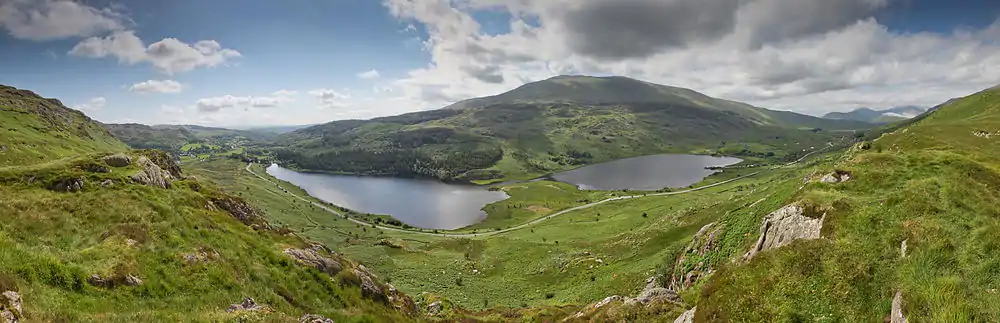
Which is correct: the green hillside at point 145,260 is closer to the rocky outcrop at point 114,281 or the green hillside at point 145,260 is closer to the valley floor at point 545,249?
the rocky outcrop at point 114,281

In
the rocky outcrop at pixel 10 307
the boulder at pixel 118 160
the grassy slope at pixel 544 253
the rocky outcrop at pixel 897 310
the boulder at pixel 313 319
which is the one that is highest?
the boulder at pixel 118 160

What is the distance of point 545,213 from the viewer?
154500mm

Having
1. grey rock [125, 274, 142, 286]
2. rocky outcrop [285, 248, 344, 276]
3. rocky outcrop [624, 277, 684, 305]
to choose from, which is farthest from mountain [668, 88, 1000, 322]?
rocky outcrop [285, 248, 344, 276]

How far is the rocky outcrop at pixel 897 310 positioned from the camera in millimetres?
14438

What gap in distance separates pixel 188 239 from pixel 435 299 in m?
30.7

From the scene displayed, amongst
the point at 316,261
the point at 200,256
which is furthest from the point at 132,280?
the point at 316,261

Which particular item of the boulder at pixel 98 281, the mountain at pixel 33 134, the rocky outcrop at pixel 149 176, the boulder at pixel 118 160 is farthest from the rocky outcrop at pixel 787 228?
the mountain at pixel 33 134

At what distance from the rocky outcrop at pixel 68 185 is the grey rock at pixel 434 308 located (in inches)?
1317

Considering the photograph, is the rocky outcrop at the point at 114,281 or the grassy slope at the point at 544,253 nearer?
the rocky outcrop at the point at 114,281

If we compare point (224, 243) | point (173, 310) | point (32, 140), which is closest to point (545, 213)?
point (224, 243)

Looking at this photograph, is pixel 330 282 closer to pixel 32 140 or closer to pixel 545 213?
pixel 545 213

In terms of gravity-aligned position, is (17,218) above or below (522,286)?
above

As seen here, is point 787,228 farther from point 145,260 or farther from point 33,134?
point 33,134

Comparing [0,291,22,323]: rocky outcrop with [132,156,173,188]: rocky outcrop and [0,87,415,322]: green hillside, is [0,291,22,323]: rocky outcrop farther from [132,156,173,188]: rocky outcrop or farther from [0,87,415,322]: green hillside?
[132,156,173,188]: rocky outcrop
